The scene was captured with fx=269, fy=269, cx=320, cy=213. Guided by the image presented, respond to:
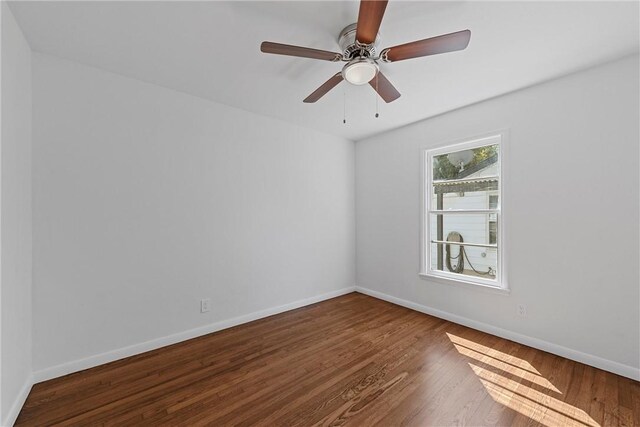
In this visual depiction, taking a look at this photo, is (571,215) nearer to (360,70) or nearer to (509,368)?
(509,368)

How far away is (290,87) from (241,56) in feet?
1.92

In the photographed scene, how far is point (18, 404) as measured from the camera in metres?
1.73

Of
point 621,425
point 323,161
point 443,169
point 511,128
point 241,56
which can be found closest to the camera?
point 621,425

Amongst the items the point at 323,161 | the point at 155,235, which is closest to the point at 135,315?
the point at 155,235

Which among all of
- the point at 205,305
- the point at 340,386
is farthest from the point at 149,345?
the point at 340,386

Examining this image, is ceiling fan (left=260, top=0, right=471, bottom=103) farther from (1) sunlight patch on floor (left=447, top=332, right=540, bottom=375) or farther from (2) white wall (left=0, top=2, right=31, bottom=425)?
(1) sunlight patch on floor (left=447, top=332, right=540, bottom=375)

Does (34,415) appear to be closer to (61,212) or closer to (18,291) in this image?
(18,291)

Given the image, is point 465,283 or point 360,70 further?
point 465,283

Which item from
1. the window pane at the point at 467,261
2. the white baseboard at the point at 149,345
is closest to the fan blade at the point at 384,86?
the window pane at the point at 467,261

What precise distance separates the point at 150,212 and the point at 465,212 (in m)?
3.35

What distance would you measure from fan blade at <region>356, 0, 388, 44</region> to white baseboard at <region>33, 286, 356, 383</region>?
2.94 m

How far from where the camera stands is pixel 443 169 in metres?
3.40

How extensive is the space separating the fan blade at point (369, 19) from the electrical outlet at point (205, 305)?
2726 mm

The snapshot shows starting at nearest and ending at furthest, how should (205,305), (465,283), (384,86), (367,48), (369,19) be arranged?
(369,19), (367,48), (384,86), (205,305), (465,283)
